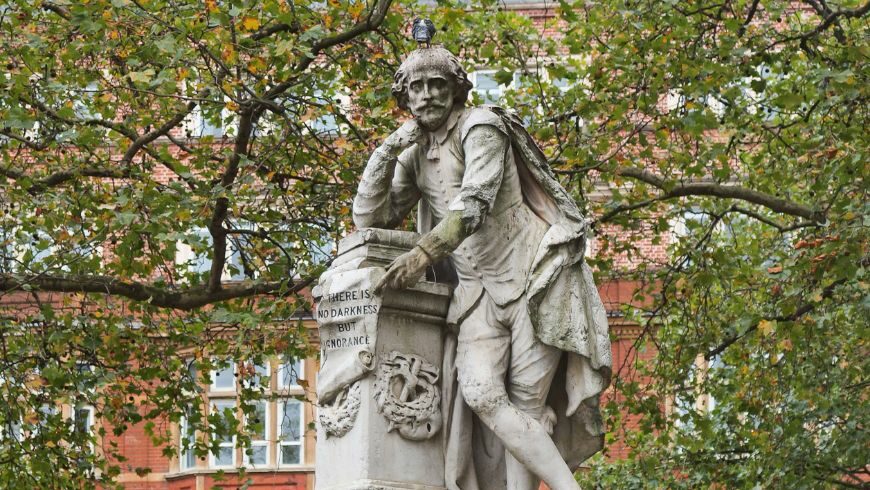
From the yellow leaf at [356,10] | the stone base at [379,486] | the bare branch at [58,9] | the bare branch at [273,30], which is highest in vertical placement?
the bare branch at [58,9]

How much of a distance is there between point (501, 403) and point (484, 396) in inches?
3.2

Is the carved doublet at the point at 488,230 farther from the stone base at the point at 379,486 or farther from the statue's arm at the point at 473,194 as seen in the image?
the stone base at the point at 379,486

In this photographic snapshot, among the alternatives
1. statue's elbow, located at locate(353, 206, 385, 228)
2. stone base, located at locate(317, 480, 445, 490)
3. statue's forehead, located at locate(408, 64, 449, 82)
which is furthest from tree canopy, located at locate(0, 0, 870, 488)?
stone base, located at locate(317, 480, 445, 490)

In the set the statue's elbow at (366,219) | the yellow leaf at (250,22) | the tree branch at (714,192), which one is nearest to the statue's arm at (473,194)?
the statue's elbow at (366,219)

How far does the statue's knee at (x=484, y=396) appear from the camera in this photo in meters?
8.38

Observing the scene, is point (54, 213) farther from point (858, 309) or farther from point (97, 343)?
point (858, 309)

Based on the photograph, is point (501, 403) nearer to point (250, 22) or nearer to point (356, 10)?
point (250, 22)

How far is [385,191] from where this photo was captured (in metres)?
8.95

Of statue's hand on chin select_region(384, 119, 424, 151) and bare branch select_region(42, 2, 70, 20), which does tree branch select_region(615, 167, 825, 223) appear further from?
statue's hand on chin select_region(384, 119, 424, 151)

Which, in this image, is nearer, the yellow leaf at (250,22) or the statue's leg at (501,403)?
the statue's leg at (501,403)

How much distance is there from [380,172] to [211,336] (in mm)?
8789

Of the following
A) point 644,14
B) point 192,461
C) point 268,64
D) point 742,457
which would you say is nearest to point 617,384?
point 742,457

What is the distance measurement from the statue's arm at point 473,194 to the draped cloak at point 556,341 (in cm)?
18

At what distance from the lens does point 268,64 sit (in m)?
16.0
